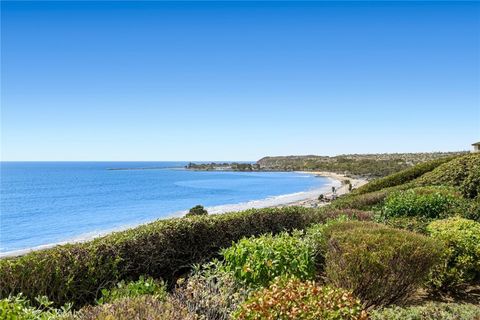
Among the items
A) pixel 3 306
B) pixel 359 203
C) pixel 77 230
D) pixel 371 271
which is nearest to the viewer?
pixel 3 306

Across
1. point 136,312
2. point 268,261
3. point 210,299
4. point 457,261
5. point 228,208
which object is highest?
point 136,312

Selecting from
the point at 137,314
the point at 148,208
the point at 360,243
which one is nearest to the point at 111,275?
the point at 137,314

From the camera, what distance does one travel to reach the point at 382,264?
5.05m

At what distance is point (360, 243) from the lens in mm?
5234

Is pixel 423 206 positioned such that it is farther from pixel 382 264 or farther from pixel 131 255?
pixel 131 255

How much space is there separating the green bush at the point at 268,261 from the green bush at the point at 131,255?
1615 millimetres

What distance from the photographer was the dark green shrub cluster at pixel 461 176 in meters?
15.9

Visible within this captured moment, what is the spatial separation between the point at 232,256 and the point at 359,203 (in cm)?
1025

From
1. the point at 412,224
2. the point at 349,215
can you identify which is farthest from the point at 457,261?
the point at 349,215

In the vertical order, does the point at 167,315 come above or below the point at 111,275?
above

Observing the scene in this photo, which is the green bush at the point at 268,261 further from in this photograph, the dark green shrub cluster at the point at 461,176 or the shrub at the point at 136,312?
the dark green shrub cluster at the point at 461,176

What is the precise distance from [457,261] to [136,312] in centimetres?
564

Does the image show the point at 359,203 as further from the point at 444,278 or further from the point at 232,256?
the point at 232,256

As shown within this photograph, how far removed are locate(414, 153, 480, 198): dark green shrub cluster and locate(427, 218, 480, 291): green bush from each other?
1055cm
